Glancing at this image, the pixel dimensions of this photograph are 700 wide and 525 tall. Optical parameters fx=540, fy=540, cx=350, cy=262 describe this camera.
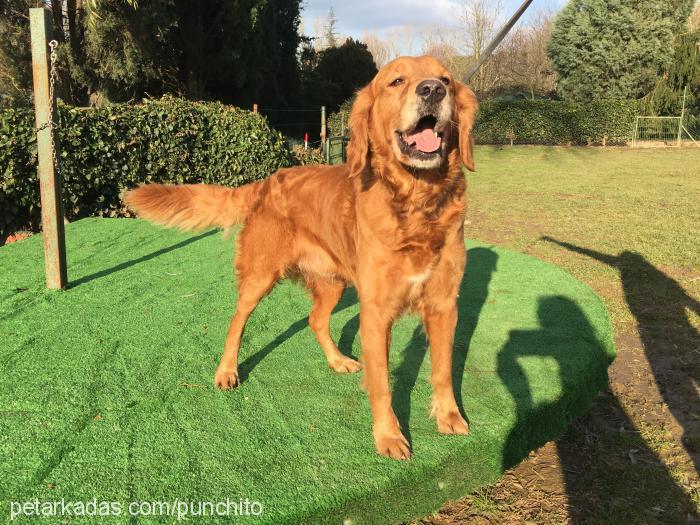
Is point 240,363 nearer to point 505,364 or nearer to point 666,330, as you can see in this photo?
point 505,364

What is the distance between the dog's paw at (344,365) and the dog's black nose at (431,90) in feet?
5.54

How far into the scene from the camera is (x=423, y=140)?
2.65 meters

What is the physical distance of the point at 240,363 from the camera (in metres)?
3.52

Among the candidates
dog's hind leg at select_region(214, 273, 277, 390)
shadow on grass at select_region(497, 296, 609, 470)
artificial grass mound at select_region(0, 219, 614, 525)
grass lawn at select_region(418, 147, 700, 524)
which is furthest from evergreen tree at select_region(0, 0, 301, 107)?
shadow on grass at select_region(497, 296, 609, 470)

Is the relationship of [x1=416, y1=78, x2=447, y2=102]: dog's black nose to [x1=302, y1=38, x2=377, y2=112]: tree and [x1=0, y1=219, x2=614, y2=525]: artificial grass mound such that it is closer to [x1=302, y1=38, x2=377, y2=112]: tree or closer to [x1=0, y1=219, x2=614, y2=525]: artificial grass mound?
[x1=0, y1=219, x2=614, y2=525]: artificial grass mound

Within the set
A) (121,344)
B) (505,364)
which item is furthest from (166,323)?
(505,364)

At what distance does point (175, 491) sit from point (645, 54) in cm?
3664

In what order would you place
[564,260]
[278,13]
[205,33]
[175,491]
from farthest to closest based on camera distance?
1. [278,13]
2. [205,33]
3. [564,260]
4. [175,491]

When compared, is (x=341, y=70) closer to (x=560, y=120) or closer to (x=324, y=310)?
(x=560, y=120)

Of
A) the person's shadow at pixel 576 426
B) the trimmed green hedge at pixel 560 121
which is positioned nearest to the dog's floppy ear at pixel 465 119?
the person's shadow at pixel 576 426

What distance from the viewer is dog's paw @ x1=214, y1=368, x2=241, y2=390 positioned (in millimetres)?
3152

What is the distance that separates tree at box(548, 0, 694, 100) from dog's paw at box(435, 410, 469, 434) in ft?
113

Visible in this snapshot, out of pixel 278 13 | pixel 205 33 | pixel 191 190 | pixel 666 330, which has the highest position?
pixel 278 13

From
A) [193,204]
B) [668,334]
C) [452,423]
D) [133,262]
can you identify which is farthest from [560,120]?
[452,423]
